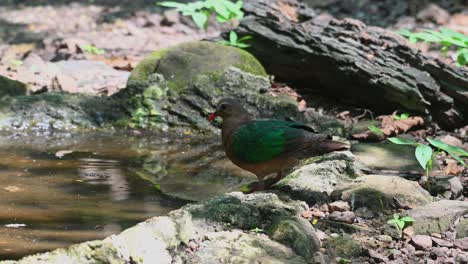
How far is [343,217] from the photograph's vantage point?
13.3 feet

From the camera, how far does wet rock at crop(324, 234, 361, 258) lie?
367 cm

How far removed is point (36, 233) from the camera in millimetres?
3836

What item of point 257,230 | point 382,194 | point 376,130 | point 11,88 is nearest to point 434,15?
point 376,130

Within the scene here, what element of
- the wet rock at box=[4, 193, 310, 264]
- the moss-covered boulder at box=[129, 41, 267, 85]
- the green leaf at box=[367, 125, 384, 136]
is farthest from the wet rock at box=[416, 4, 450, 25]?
the wet rock at box=[4, 193, 310, 264]

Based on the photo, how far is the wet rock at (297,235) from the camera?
358cm

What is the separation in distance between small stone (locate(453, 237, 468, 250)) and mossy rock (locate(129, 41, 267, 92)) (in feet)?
13.2

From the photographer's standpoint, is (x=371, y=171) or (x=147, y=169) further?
(x=147, y=169)

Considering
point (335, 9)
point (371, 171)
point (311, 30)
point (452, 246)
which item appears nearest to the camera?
point (452, 246)

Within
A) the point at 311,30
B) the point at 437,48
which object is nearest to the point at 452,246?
the point at 311,30

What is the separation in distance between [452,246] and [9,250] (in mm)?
2218

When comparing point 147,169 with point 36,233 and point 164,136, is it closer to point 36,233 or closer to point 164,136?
point 164,136

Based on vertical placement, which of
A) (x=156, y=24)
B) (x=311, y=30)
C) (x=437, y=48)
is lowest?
(x=156, y=24)

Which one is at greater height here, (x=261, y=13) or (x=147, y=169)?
(x=261, y=13)

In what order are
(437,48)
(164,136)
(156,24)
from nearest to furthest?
(164,136), (437,48), (156,24)
